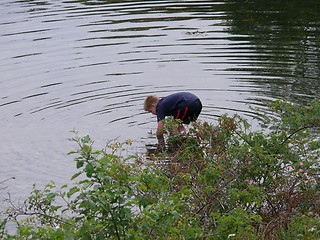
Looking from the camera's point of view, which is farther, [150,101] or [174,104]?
[150,101]

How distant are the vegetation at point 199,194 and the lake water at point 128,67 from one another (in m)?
→ 2.43

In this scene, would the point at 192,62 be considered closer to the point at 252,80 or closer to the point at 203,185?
the point at 252,80

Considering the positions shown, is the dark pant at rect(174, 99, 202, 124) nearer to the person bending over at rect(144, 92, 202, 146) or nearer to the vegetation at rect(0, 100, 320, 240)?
the person bending over at rect(144, 92, 202, 146)

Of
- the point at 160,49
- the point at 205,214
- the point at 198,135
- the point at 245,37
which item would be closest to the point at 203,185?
the point at 205,214

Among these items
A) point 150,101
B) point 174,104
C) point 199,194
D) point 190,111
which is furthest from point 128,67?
point 199,194

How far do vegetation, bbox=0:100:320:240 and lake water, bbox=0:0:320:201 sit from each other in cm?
243

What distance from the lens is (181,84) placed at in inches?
631

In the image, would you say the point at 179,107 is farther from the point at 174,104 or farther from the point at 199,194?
the point at 199,194

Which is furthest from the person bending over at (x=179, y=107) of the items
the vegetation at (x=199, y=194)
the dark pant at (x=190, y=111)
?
the vegetation at (x=199, y=194)

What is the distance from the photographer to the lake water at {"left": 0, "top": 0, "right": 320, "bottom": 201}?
510 inches

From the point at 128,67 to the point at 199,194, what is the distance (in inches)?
417

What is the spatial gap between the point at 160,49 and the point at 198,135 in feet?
35.4

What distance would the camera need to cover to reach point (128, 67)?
17.7 metres

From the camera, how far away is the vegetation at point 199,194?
5688mm
